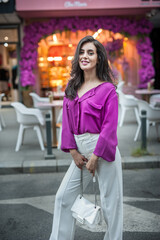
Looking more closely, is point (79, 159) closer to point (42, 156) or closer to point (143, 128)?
point (143, 128)

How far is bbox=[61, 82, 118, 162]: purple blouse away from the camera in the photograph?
86.5 inches

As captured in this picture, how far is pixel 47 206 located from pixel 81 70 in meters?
2.01

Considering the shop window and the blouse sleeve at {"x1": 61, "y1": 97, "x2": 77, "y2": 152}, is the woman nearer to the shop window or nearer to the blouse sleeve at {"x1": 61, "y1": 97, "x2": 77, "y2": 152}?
the blouse sleeve at {"x1": 61, "y1": 97, "x2": 77, "y2": 152}

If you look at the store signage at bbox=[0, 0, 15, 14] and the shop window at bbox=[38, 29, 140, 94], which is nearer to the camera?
the store signage at bbox=[0, 0, 15, 14]

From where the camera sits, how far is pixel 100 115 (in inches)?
88.3

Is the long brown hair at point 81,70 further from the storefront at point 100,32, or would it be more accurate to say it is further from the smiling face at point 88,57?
the storefront at point 100,32

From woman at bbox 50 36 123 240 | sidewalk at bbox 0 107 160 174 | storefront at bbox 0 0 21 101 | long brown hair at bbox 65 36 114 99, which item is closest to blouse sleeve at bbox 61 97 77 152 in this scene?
woman at bbox 50 36 123 240

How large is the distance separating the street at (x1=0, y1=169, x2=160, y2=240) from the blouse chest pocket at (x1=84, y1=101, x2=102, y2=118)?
54.9 inches

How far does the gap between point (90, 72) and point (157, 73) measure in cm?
1589

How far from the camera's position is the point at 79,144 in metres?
2.34

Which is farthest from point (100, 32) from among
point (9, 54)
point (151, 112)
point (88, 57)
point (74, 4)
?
point (88, 57)

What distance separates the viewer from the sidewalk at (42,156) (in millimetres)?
5301

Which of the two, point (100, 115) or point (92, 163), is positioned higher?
point (100, 115)

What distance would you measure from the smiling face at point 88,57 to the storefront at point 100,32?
33.7 ft
